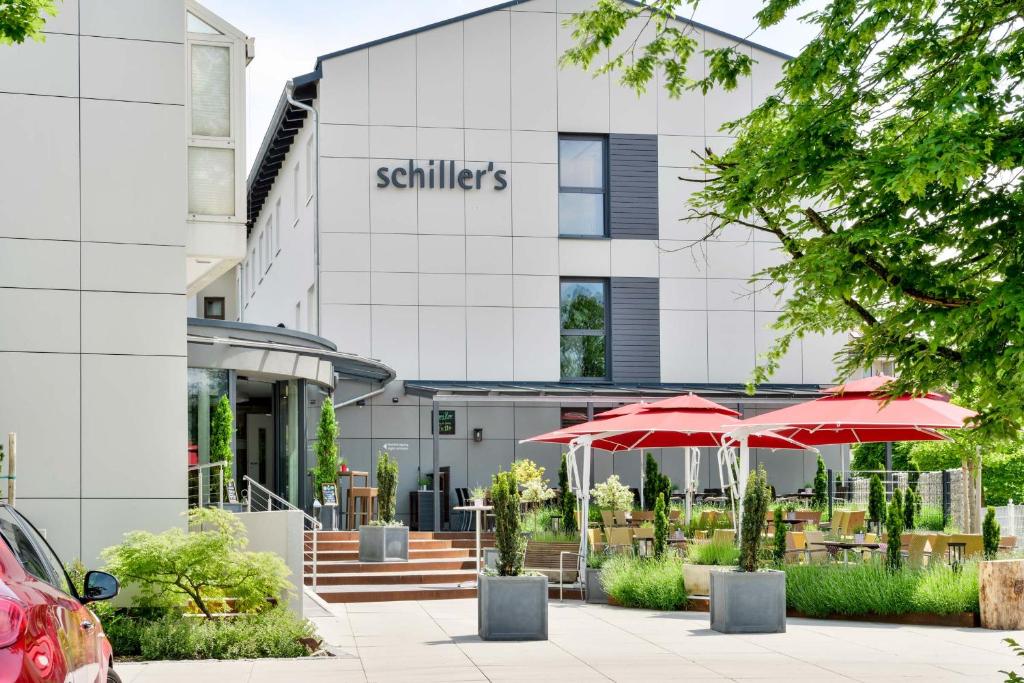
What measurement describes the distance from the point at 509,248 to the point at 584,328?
267 cm

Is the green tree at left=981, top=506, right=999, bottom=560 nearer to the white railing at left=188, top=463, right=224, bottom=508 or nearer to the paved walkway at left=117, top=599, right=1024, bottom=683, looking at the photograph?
the paved walkway at left=117, top=599, right=1024, bottom=683

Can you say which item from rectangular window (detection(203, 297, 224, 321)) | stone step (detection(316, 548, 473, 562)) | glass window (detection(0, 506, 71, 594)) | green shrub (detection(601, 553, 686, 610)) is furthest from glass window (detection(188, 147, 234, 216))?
rectangular window (detection(203, 297, 224, 321))

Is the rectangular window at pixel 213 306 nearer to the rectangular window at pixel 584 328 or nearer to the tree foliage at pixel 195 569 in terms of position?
the rectangular window at pixel 584 328

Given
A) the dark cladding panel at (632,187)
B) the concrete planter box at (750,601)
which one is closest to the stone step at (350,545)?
the concrete planter box at (750,601)

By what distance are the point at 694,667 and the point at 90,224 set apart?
299 inches

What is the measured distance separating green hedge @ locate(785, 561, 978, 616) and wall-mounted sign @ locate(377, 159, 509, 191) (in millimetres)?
16079

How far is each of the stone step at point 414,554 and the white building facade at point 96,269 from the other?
8.03m

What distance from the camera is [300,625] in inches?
516

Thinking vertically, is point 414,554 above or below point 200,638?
below

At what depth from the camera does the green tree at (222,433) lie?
20562 mm

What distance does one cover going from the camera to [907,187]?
6.77 metres

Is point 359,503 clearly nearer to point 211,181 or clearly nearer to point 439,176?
point 439,176

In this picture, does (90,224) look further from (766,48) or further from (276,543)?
(766,48)

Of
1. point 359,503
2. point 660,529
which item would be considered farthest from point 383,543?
point 660,529
